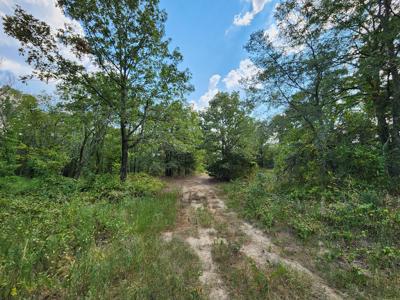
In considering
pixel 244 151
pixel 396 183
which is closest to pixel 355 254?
pixel 396 183

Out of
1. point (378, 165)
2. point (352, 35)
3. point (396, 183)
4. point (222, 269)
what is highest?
point (352, 35)

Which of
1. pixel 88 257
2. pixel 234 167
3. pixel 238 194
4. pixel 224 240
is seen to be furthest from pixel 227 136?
pixel 88 257

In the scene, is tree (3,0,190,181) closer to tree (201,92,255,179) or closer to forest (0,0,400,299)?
forest (0,0,400,299)

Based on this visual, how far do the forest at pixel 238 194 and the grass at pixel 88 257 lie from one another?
22 mm

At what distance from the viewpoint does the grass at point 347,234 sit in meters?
2.47

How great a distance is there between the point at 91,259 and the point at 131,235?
3.76 ft

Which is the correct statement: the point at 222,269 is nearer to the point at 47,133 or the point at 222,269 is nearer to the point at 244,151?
the point at 244,151

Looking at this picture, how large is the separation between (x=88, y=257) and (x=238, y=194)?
6.59m

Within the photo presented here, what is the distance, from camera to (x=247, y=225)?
482 cm

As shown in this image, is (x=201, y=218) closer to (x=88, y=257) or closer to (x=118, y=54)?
(x=88, y=257)

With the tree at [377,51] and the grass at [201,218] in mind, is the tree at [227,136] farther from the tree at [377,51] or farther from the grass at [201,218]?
the tree at [377,51]

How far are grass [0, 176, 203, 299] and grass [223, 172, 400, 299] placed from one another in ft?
7.22

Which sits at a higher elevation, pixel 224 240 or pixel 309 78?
pixel 309 78

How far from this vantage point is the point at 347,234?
11.5 feet
